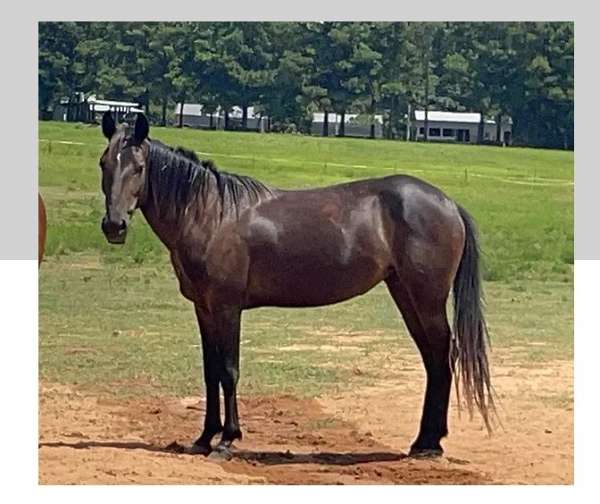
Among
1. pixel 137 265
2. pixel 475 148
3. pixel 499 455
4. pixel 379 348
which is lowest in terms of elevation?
pixel 499 455

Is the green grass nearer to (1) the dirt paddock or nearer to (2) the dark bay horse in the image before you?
(1) the dirt paddock

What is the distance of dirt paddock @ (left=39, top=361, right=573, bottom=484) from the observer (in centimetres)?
741

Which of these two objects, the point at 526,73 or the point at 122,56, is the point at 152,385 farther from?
the point at 526,73

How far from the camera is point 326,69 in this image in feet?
26.5

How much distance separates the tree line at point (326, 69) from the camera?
775 cm

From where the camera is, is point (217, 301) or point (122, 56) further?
point (122, 56)

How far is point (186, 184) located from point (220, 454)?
64.0 inches

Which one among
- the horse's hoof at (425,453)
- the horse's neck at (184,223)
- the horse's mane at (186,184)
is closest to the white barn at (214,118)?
the horse's mane at (186,184)

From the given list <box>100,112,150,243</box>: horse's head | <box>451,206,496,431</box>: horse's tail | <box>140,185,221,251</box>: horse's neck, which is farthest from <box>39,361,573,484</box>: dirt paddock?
<box>100,112,150,243</box>: horse's head

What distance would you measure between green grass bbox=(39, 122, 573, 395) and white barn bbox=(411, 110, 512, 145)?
352 millimetres

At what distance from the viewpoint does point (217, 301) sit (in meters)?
7.26

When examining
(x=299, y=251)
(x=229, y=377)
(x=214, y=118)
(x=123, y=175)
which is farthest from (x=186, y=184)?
(x=229, y=377)

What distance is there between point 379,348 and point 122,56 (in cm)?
245

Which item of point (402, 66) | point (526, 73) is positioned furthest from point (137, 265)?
point (526, 73)
